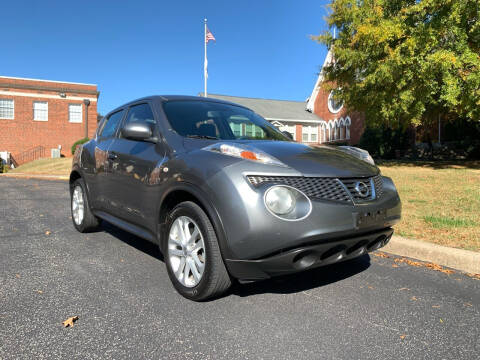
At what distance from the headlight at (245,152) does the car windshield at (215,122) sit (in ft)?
1.70

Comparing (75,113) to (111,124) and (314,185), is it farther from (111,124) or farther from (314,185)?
(314,185)

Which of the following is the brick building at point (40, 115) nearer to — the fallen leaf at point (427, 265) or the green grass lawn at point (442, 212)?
the green grass lawn at point (442, 212)

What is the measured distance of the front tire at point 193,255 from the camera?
2715 millimetres

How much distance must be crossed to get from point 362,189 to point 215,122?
1.65m

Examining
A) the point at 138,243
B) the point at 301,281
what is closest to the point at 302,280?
the point at 301,281

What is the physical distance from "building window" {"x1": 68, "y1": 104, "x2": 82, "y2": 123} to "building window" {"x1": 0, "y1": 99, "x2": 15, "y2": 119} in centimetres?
437

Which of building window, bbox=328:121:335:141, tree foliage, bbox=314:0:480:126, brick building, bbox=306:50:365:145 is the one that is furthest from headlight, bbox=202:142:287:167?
building window, bbox=328:121:335:141

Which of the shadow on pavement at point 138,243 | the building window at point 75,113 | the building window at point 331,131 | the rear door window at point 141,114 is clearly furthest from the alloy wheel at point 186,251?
the building window at point 75,113

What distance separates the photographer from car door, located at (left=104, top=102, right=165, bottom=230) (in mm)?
3404

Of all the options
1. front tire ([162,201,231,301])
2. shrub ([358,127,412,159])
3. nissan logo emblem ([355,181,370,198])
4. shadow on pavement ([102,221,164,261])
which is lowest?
shadow on pavement ([102,221,164,261])

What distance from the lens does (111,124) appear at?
4.80m

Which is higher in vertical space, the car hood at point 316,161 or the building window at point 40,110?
the building window at point 40,110

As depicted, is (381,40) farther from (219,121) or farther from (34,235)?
(34,235)

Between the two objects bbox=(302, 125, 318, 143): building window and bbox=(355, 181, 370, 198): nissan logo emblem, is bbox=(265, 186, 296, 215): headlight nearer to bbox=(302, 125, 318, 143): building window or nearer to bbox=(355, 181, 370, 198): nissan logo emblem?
bbox=(355, 181, 370, 198): nissan logo emblem
